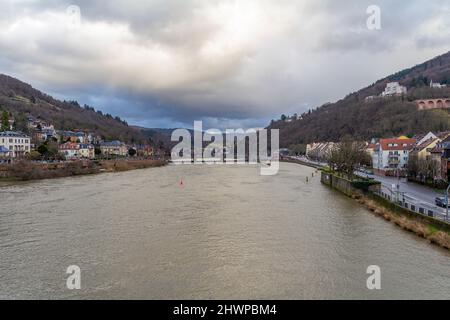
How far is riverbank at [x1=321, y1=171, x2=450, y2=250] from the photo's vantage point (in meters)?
14.8

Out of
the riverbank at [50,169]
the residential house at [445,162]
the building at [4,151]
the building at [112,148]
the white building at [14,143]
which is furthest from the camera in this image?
the building at [112,148]

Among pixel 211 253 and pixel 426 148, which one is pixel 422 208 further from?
pixel 426 148

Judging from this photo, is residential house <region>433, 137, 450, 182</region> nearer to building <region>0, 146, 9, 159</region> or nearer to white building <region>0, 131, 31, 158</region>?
white building <region>0, 131, 31, 158</region>

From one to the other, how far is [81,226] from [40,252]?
13.5 ft

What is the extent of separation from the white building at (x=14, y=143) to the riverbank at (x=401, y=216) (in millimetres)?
51712

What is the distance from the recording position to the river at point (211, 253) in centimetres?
1049

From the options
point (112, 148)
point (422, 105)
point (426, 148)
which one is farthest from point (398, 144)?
point (112, 148)

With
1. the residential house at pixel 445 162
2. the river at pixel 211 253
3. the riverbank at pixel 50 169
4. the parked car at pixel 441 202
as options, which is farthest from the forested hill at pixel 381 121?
the river at pixel 211 253

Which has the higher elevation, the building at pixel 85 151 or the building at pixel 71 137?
the building at pixel 71 137

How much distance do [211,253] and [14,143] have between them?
193ft

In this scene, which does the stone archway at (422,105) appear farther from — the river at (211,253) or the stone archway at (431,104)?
the river at (211,253)

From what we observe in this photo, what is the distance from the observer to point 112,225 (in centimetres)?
1812

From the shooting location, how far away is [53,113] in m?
125

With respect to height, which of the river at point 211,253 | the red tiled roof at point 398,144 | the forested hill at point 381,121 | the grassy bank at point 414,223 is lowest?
the river at point 211,253
